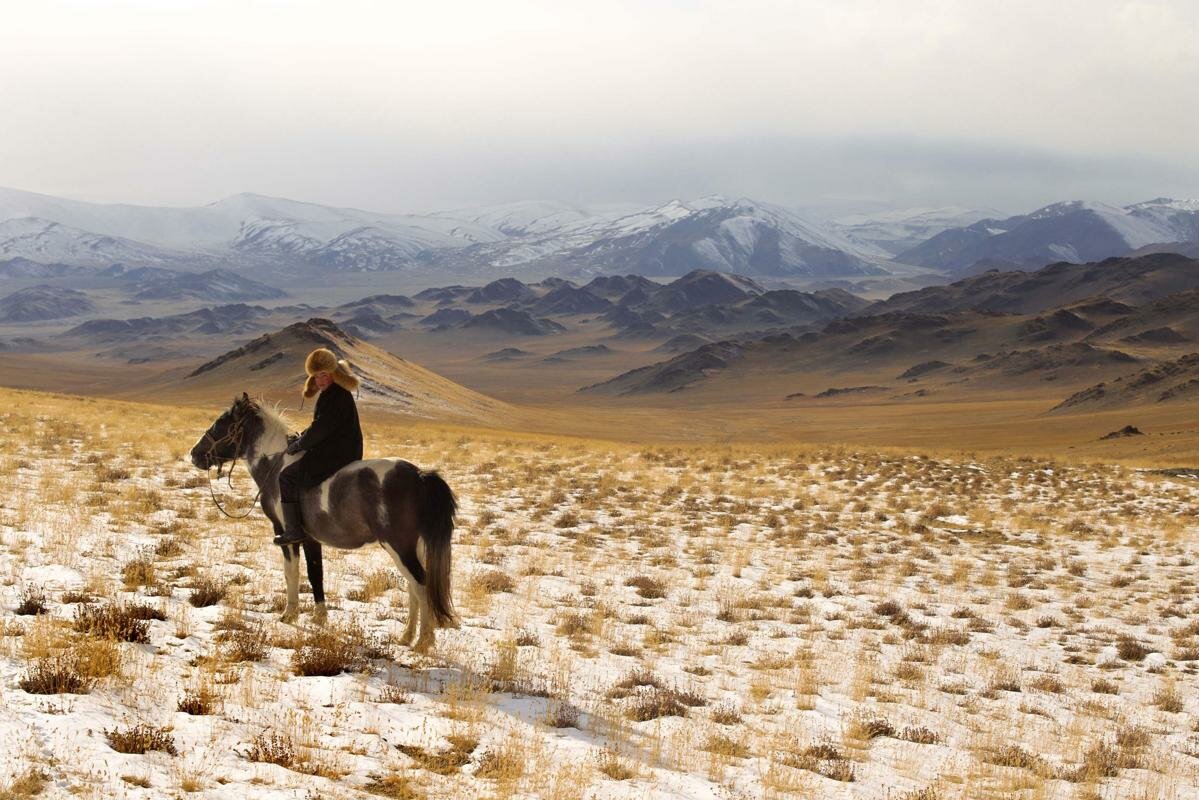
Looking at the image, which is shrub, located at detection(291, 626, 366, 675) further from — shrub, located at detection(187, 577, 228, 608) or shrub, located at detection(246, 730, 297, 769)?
shrub, located at detection(246, 730, 297, 769)

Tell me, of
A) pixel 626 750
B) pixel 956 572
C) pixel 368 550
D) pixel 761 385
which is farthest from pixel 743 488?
pixel 761 385

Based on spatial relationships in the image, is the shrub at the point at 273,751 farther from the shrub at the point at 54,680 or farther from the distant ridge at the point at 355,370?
the distant ridge at the point at 355,370

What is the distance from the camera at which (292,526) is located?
369 inches

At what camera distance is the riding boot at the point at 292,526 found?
932 cm

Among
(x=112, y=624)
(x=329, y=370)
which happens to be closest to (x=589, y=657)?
(x=329, y=370)

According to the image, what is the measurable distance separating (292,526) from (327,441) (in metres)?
1.00

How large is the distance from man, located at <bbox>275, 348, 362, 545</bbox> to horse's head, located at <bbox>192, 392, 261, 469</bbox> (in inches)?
39.5

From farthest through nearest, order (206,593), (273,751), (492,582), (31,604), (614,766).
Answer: (492,582)
(206,593)
(31,604)
(614,766)
(273,751)

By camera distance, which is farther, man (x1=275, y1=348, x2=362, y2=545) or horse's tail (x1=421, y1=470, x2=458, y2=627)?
man (x1=275, y1=348, x2=362, y2=545)

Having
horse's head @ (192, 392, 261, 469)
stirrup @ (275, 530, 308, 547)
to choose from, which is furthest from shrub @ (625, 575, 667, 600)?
horse's head @ (192, 392, 261, 469)

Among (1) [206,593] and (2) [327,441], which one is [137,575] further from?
(2) [327,441]

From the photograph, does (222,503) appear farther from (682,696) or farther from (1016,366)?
(1016,366)

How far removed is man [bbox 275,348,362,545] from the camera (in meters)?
9.17

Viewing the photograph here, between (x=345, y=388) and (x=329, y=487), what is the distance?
1.06m
